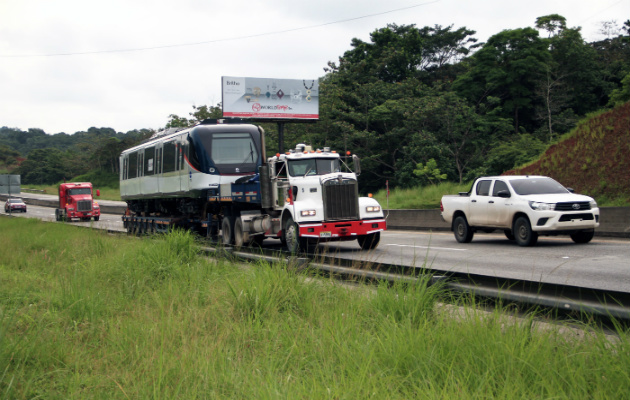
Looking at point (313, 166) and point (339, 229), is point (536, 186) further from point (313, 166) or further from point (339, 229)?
point (313, 166)

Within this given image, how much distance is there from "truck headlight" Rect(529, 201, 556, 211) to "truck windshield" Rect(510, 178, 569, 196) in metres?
0.91

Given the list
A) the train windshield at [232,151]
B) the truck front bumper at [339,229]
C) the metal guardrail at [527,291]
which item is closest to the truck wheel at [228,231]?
the train windshield at [232,151]

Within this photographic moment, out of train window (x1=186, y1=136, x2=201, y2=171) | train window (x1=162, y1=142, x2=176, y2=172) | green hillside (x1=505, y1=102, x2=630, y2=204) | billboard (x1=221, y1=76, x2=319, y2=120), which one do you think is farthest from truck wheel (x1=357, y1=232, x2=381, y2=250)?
billboard (x1=221, y1=76, x2=319, y2=120)

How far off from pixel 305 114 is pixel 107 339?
4511cm

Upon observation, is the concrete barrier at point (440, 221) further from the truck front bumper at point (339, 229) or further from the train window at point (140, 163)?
the train window at point (140, 163)

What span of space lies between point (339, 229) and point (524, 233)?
4.85m

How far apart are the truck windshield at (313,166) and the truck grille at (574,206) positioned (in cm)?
565

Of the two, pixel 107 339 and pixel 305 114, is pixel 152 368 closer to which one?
pixel 107 339

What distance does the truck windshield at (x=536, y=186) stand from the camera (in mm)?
16594

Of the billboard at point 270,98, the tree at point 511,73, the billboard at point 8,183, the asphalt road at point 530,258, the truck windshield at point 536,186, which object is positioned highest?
the tree at point 511,73

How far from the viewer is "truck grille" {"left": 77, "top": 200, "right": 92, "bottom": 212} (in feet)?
158

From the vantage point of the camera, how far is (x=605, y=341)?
430cm

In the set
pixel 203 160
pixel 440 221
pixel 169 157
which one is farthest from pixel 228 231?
pixel 440 221

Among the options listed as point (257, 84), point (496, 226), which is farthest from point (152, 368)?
point (257, 84)
